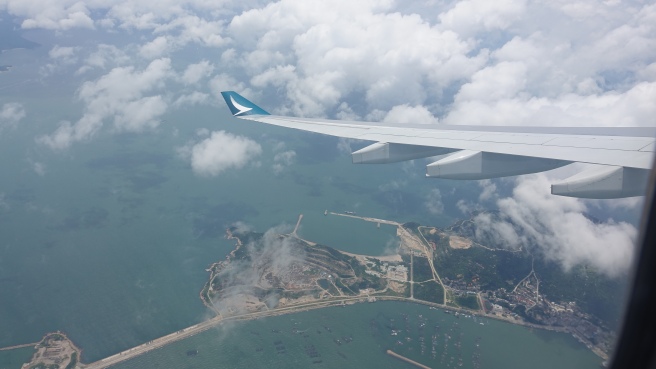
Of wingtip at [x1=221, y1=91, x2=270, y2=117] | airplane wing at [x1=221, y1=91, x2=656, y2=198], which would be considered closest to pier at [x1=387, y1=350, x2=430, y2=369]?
airplane wing at [x1=221, y1=91, x2=656, y2=198]

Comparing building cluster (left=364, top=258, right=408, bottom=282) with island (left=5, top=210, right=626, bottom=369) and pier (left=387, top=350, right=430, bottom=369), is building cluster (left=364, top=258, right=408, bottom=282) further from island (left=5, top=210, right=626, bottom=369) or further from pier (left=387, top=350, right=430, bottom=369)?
pier (left=387, top=350, right=430, bottom=369)

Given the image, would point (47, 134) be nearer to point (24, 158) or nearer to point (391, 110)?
point (24, 158)

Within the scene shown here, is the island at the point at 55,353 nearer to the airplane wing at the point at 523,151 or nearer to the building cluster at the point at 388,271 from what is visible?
the building cluster at the point at 388,271

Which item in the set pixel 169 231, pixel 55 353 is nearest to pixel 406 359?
pixel 55 353

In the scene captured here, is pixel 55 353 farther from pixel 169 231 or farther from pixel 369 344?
pixel 369 344

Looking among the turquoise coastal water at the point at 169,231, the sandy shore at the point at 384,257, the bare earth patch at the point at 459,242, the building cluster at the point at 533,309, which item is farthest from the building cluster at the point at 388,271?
the bare earth patch at the point at 459,242

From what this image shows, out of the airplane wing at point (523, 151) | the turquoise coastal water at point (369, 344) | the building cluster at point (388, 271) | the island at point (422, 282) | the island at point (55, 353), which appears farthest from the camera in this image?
the building cluster at point (388, 271)
